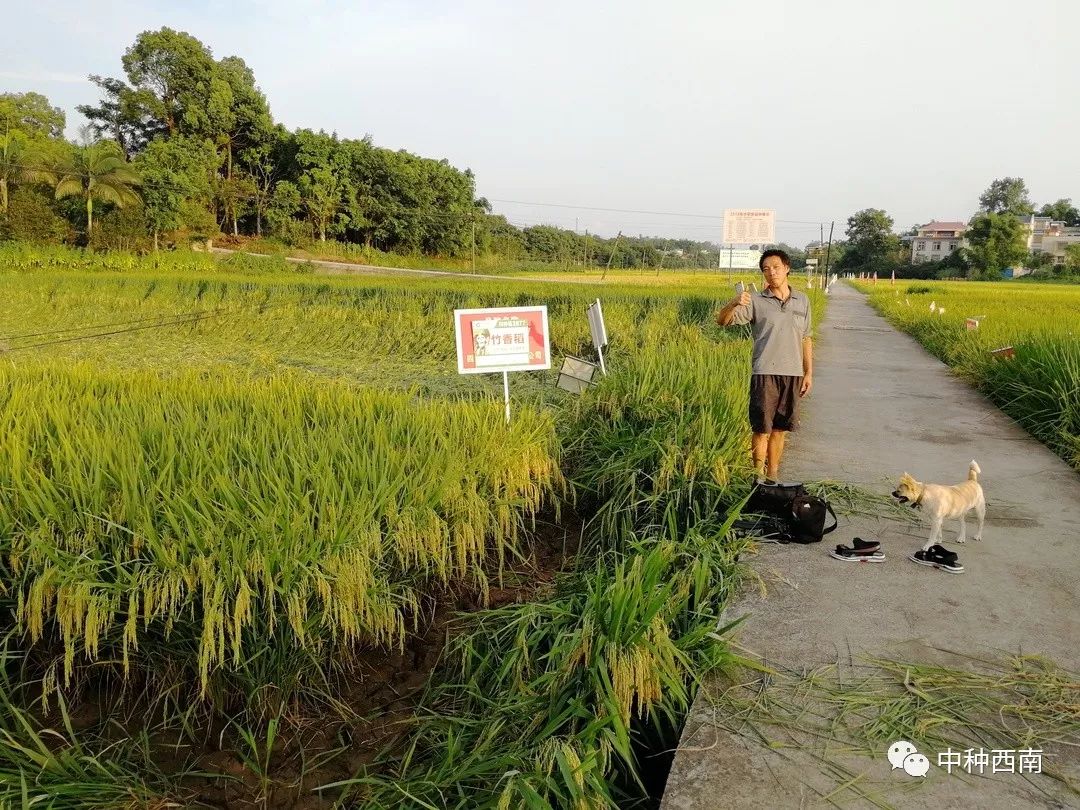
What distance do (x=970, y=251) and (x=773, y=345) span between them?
2532 inches

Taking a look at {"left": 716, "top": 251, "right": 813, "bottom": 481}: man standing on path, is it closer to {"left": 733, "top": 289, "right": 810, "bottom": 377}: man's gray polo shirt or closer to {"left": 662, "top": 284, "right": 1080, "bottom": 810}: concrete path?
{"left": 733, "top": 289, "right": 810, "bottom": 377}: man's gray polo shirt

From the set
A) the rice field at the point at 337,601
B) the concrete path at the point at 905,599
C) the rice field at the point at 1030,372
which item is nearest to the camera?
the concrete path at the point at 905,599

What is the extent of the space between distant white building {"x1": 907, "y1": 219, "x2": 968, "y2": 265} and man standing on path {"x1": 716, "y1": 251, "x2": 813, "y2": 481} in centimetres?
9386

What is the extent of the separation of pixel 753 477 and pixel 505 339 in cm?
192

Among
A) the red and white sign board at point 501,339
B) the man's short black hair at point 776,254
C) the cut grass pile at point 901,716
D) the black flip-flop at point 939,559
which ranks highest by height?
the man's short black hair at point 776,254

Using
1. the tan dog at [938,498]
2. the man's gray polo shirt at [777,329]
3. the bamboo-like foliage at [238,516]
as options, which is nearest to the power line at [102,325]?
the bamboo-like foliage at [238,516]

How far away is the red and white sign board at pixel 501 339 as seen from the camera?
5000mm

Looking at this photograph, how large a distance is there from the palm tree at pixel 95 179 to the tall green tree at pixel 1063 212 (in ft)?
352

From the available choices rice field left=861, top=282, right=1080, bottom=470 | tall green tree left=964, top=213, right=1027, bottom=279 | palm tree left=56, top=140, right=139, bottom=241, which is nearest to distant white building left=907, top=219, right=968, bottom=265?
tall green tree left=964, top=213, right=1027, bottom=279

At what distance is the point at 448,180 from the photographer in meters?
40.9

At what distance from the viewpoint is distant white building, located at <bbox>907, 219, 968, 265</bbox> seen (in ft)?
294

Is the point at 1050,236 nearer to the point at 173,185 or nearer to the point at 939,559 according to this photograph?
the point at 173,185

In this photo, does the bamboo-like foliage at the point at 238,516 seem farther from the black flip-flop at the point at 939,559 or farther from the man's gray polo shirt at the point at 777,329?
the black flip-flop at the point at 939,559

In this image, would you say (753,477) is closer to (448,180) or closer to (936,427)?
(936,427)
